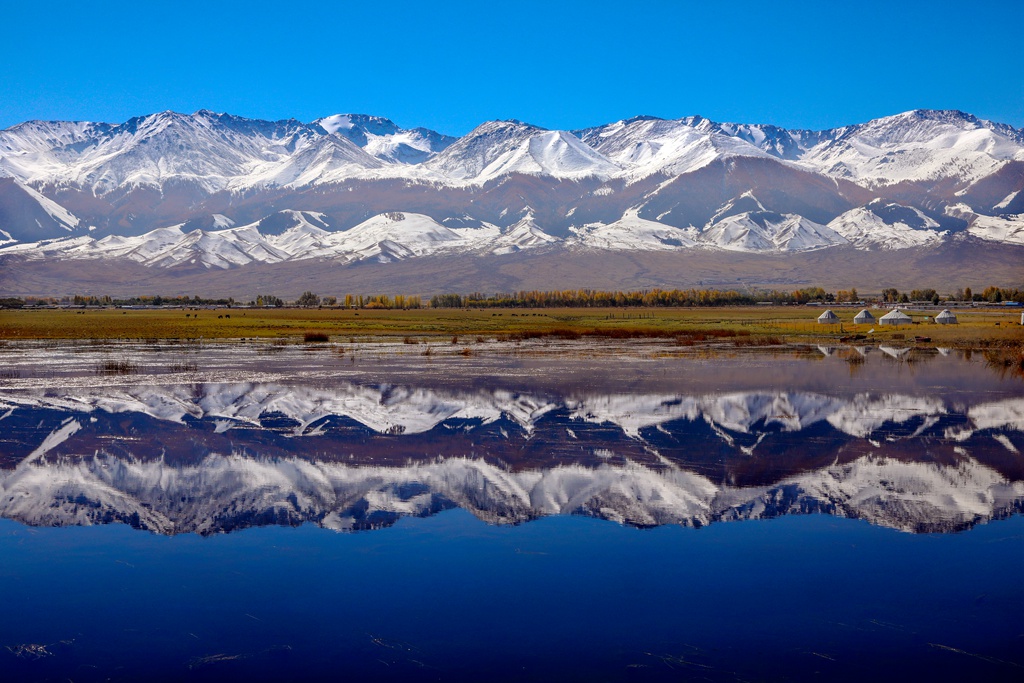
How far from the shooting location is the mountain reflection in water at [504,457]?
1638 centimetres

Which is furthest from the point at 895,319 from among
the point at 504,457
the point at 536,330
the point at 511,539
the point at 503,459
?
the point at 511,539

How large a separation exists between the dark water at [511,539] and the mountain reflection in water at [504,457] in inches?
3.8

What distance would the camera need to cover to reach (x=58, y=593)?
12328mm

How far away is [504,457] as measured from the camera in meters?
20.4

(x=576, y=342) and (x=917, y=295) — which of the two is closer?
(x=576, y=342)

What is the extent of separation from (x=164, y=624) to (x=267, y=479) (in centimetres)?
715

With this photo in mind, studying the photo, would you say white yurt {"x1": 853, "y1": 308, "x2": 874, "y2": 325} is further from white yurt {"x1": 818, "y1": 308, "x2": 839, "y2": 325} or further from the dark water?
the dark water

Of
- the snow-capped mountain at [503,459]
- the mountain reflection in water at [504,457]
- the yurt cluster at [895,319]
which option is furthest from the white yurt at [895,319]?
the snow-capped mountain at [503,459]

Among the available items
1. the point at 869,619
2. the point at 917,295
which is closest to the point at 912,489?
the point at 869,619

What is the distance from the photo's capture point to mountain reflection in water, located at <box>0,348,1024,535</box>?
1638 centimetres

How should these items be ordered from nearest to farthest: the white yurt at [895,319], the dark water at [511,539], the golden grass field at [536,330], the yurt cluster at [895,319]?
the dark water at [511,539] → the golden grass field at [536,330] → the yurt cluster at [895,319] → the white yurt at [895,319]

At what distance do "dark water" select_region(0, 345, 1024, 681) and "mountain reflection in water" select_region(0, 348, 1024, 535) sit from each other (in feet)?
0.32

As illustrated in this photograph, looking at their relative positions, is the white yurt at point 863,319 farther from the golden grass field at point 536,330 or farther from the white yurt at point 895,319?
the golden grass field at point 536,330

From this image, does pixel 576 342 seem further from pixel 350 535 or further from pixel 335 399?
pixel 350 535
